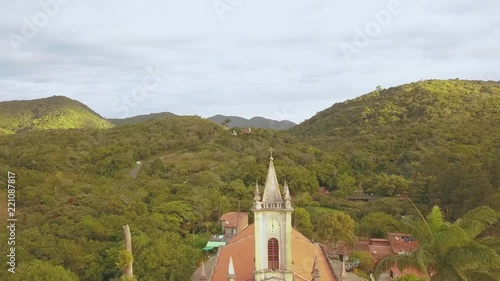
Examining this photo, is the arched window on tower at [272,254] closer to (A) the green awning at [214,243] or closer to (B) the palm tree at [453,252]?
(B) the palm tree at [453,252]

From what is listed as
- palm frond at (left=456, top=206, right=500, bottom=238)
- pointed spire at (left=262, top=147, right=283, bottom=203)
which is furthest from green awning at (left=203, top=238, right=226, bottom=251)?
palm frond at (left=456, top=206, right=500, bottom=238)

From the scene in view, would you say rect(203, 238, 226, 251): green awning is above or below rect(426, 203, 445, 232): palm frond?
below

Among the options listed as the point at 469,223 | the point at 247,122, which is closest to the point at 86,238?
the point at 469,223

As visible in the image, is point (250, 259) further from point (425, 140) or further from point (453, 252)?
point (425, 140)

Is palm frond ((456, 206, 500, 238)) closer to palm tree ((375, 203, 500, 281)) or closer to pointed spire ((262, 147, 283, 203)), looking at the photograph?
palm tree ((375, 203, 500, 281))

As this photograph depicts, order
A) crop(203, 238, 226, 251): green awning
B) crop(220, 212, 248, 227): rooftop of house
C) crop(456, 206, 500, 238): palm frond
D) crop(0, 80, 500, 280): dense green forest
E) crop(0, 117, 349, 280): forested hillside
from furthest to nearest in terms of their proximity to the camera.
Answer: crop(220, 212, 248, 227): rooftop of house
crop(203, 238, 226, 251): green awning
crop(0, 80, 500, 280): dense green forest
crop(0, 117, 349, 280): forested hillside
crop(456, 206, 500, 238): palm frond

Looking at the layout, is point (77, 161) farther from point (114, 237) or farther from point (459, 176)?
point (459, 176)

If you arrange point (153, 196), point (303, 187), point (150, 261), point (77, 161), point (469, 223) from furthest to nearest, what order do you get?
point (77, 161) < point (303, 187) < point (153, 196) < point (150, 261) < point (469, 223)
